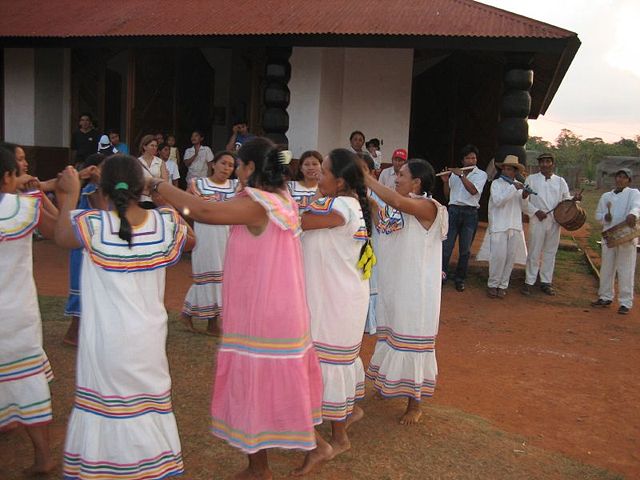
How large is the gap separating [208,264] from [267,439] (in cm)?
289

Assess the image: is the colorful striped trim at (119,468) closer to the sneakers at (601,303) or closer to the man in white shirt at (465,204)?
the man in white shirt at (465,204)

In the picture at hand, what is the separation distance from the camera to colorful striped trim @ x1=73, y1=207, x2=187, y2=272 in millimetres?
2578

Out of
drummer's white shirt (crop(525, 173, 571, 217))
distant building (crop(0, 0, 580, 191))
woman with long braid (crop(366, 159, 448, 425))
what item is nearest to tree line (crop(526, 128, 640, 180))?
distant building (crop(0, 0, 580, 191))

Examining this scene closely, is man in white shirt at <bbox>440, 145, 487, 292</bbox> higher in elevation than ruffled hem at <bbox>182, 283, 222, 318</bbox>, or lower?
higher

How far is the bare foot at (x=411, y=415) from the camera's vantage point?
13.0ft

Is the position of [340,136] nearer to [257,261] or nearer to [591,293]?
[591,293]

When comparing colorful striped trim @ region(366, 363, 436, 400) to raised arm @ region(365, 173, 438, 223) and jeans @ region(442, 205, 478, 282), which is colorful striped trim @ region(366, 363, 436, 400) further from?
jeans @ region(442, 205, 478, 282)

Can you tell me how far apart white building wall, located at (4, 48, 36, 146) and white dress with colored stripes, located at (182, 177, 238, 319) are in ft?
25.5

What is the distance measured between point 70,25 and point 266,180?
9468 millimetres

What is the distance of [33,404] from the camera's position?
9.77ft

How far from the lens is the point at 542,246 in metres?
8.53

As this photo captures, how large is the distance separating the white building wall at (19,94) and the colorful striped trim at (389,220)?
9.97m

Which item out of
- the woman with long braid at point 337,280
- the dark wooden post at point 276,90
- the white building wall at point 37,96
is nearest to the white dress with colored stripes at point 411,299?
the woman with long braid at point 337,280

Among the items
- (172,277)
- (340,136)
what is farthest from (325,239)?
(340,136)
